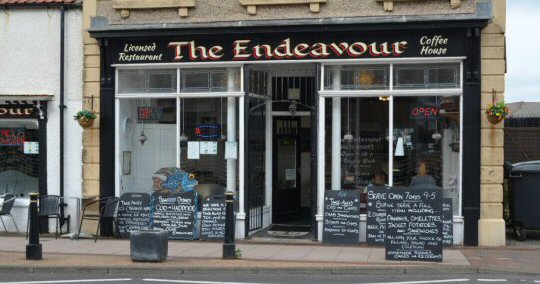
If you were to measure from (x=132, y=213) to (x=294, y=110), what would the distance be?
428 cm

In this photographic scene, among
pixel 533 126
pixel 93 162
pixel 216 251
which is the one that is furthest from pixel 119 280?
pixel 533 126

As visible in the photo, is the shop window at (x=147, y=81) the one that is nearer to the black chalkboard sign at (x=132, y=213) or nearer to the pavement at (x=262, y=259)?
the black chalkboard sign at (x=132, y=213)

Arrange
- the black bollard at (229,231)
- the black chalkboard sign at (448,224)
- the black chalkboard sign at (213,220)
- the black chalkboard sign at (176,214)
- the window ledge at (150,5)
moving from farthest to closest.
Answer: the window ledge at (150,5), the black chalkboard sign at (176,214), the black chalkboard sign at (213,220), the black chalkboard sign at (448,224), the black bollard at (229,231)

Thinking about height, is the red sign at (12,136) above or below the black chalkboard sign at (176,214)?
above

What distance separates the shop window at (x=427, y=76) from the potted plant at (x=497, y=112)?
0.87 metres

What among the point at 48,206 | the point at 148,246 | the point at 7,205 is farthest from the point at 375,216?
the point at 7,205

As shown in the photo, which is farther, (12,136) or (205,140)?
(12,136)

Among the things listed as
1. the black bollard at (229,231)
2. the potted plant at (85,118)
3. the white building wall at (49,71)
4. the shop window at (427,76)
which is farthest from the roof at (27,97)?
the shop window at (427,76)

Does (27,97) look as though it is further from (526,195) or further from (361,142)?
(526,195)

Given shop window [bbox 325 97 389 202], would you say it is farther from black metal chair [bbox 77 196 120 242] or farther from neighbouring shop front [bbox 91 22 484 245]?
black metal chair [bbox 77 196 120 242]

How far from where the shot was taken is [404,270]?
442 inches

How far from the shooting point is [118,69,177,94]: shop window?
1550 cm

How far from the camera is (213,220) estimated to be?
48.6ft

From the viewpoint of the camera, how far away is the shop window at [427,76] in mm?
14180
